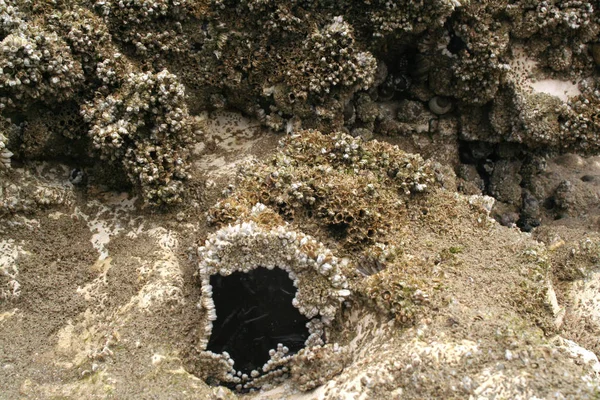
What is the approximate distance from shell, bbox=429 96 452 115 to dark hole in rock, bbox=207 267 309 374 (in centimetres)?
325

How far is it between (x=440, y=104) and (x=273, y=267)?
3327 mm

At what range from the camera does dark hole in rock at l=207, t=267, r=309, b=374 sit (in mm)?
4781

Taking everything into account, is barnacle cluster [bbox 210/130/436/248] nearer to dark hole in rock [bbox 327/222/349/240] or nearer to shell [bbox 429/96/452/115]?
dark hole in rock [bbox 327/222/349/240]

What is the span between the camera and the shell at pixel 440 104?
22.5 ft

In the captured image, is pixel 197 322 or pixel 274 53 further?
pixel 274 53

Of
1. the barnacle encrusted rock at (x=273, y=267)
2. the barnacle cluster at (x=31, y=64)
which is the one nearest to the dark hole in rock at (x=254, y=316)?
the barnacle encrusted rock at (x=273, y=267)

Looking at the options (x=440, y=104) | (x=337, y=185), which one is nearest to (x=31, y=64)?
(x=337, y=185)

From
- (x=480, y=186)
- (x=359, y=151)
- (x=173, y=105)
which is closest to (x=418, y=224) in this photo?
(x=359, y=151)

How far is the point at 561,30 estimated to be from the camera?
6.47 m

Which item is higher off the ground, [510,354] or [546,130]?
[546,130]

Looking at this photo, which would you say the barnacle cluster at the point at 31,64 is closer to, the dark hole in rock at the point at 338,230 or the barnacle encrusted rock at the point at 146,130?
the barnacle encrusted rock at the point at 146,130

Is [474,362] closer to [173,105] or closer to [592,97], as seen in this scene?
[173,105]

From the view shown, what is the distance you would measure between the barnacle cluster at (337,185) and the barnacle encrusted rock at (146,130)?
0.62 meters

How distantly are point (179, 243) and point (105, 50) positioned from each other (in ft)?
6.50
